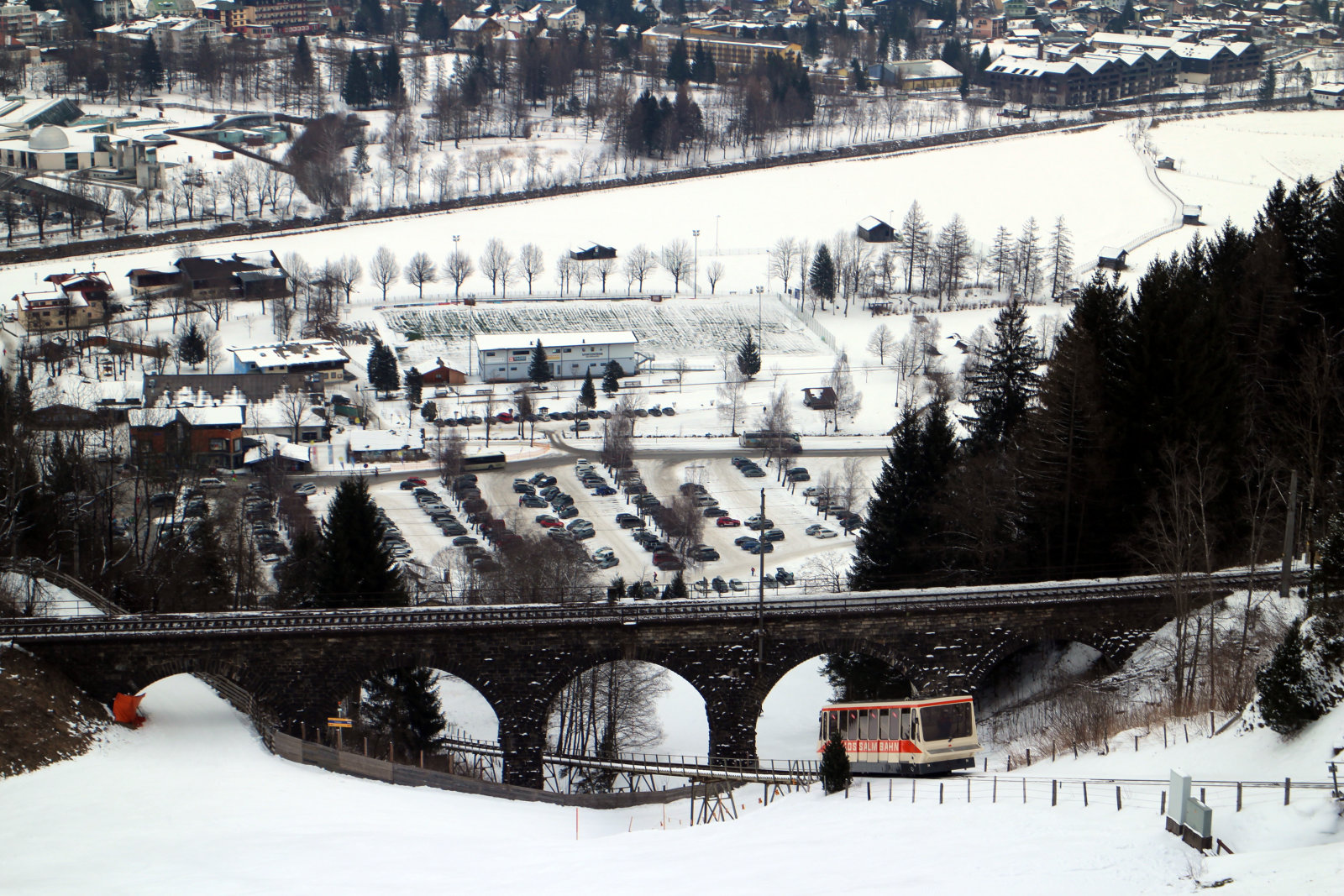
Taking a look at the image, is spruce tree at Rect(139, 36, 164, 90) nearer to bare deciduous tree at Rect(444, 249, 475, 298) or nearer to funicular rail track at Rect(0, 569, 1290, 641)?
bare deciduous tree at Rect(444, 249, 475, 298)

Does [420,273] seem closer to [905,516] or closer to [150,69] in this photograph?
[150,69]

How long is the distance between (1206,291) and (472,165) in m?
70.0

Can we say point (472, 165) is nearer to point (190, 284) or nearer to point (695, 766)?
point (190, 284)

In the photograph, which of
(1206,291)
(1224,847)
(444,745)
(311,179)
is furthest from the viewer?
(311,179)

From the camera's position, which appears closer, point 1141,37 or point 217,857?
point 217,857

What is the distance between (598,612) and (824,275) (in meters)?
50.7

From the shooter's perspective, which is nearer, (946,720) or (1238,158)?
(946,720)

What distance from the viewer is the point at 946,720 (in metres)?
26.9

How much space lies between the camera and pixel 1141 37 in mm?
146250

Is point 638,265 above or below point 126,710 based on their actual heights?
above

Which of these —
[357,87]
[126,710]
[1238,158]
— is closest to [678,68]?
[357,87]

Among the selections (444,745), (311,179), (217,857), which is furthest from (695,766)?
(311,179)

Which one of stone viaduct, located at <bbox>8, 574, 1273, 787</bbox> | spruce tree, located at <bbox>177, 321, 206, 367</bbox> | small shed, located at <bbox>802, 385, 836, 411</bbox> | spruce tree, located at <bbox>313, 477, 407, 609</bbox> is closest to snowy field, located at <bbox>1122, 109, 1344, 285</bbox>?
small shed, located at <bbox>802, 385, 836, 411</bbox>

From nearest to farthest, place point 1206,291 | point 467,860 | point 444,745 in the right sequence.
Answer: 1. point 467,860
2. point 444,745
3. point 1206,291
